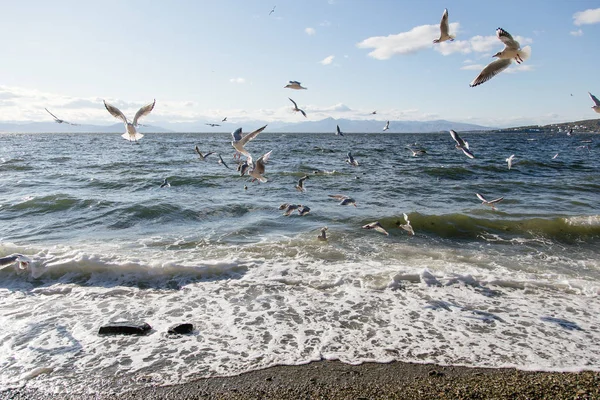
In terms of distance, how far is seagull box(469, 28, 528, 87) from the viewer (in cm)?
598

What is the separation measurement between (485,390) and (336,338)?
6.26ft

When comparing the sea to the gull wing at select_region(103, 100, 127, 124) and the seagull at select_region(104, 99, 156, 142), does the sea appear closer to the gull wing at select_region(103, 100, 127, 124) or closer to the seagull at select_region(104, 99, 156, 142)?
the seagull at select_region(104, 99, 156, 142)

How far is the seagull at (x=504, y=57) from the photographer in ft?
19.6

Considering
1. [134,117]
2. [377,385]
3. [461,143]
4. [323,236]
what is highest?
[134,117]

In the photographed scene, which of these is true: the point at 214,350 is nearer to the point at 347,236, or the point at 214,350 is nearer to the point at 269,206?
the point at 347,236

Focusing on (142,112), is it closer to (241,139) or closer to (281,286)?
(241,139)

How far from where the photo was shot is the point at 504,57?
624 centimetres

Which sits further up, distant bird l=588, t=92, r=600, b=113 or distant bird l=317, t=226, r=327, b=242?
distant bird l=588, t=92, r=600, b=113

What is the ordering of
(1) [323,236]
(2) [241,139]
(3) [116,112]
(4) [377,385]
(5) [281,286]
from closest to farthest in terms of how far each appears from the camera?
1. (4) [377,385]
2. (5) [281,286]
3. (3) [116,112]
4. (2) [241,139]
5. (1) [323,236]

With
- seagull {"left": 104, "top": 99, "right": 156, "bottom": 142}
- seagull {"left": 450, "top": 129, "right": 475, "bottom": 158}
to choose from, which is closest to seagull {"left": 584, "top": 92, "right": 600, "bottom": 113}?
seagull {"left": 450, "top": 129, "right": 475, "bottom": 158}

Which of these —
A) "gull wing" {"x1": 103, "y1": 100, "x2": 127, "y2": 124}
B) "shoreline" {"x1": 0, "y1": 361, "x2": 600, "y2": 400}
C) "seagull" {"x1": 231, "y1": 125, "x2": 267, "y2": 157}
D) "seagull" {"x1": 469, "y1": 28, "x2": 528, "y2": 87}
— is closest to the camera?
"shoreline" {"x1": 0, "y1": 361, "x2": 600, "y2": 400}

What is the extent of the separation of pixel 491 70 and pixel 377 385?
203 inches

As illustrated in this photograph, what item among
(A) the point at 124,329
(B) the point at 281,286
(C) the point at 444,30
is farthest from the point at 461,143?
(A) the point at 124,329

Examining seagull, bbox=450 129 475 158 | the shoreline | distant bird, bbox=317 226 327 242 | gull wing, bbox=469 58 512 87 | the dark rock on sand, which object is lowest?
the shoreline
